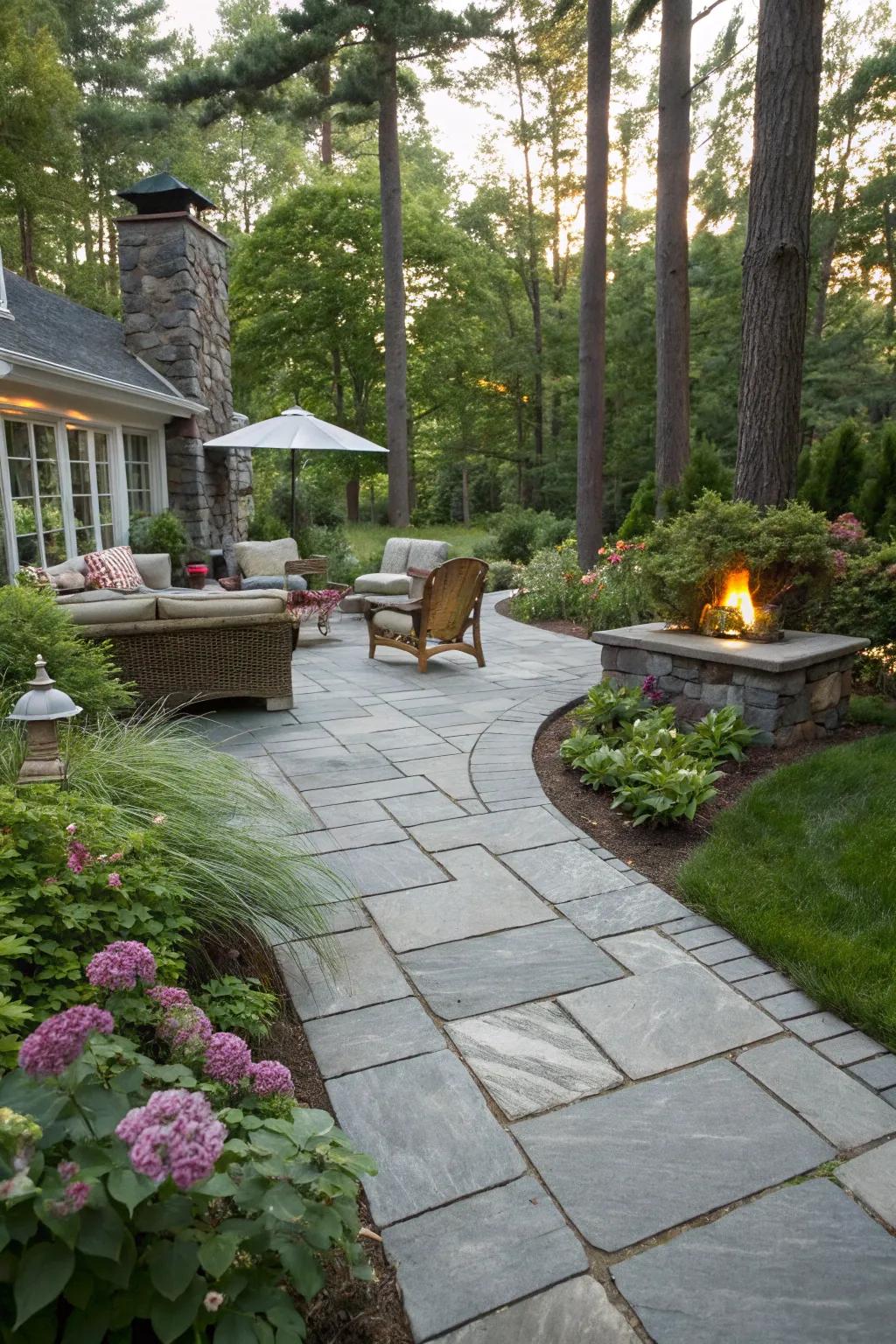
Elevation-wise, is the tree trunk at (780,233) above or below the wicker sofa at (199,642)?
above

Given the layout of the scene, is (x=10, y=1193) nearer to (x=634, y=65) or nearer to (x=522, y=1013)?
(x=522, y=1013)

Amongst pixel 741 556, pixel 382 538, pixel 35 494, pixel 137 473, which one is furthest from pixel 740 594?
pixel 382 538

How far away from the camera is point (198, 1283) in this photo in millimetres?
1019

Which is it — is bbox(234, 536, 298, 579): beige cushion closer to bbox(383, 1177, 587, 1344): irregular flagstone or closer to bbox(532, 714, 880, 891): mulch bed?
bbox(532, 714, 880, 891): mulch bed

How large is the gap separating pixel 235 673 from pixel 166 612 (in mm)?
530

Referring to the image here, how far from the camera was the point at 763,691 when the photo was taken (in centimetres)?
379

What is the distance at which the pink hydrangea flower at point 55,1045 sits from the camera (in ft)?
3.41

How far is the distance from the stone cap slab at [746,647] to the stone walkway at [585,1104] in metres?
1.21

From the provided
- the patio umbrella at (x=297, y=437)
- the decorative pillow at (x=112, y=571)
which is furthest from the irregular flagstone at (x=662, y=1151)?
the patio umbrella at (x=297, y=437)

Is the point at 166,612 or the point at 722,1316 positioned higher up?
the point at 166,612

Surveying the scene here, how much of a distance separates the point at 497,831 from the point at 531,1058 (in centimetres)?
135

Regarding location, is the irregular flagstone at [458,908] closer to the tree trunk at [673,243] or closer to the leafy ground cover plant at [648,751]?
the leafy ground cover plant at [648,751]

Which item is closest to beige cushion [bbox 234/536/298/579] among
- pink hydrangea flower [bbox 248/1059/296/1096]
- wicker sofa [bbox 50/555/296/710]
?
wicker sofa [bbox 50/555/296/710]

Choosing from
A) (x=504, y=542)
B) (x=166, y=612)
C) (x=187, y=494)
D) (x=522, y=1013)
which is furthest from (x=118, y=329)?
(x=522, y=1013)
